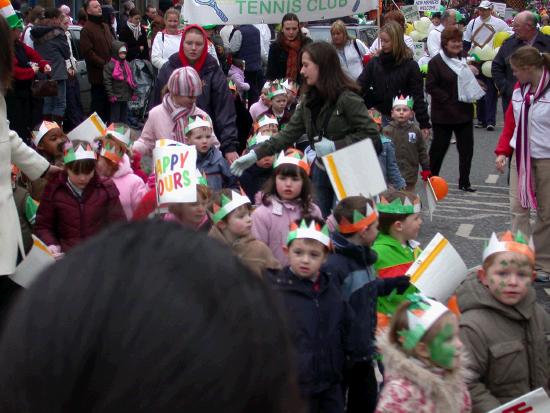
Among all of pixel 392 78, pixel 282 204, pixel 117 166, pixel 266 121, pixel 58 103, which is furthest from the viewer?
pixel 58 103

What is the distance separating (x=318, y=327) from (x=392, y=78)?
5752 mm

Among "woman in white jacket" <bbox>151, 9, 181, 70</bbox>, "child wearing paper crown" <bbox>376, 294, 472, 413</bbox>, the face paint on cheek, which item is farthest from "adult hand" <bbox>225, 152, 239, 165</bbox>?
"woman in white jacket" <bbox>151, 9, 181, 70</bbox>

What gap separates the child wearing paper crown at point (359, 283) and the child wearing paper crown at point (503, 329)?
447mm

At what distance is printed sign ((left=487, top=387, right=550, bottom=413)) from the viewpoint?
10.2 feet

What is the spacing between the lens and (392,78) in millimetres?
9352

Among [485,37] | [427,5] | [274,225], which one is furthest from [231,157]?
[427,5]

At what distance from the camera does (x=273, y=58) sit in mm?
10641

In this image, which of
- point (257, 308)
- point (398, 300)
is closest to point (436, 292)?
point (398, 300)

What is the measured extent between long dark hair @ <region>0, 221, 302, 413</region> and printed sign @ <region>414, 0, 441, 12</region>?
2273 cm

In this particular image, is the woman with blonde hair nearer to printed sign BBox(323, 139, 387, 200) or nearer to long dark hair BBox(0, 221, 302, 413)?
printed sign BBox(323, 139, 387, 200)

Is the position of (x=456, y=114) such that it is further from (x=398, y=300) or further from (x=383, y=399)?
(x=383, y=399)

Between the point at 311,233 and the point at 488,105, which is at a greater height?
the point at 311,233

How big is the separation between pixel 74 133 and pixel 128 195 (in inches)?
41.6

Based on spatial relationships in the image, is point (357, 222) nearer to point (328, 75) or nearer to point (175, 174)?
point (175, 174)
